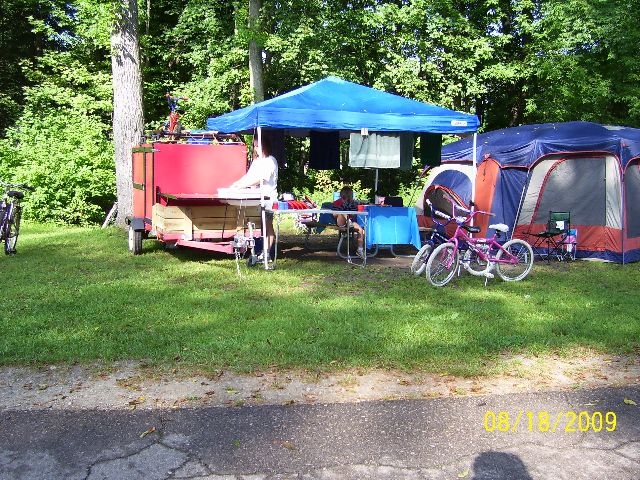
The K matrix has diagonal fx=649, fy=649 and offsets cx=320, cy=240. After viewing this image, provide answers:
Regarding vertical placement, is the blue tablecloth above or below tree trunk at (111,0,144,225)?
below

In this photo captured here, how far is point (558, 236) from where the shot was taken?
1112 centimetres

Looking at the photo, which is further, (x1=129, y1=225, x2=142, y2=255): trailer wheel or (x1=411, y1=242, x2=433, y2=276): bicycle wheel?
(x1=129, y1=225, x2=142, y2=255): trailer wheel

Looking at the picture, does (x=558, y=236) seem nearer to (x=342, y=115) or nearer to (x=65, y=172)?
(x=342, y=115)

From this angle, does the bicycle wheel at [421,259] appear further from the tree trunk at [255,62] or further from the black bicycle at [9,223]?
the tree trunk at [255,62]

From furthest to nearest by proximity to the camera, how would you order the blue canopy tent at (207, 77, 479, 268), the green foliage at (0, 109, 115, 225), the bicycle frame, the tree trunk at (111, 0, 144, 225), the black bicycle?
the green foliage at (0, 109, 115, 225) → the tree trunk at (111, 0, 144, 225) → the black bicycle → the blue canopy tent at (207, 77, 479, 268) → the bicycle frame

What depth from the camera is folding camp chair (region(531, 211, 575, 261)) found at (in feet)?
35.4

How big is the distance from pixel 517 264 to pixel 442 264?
4.45ft

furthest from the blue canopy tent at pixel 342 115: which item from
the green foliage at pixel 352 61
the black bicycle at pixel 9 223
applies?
the green foliage at pixel 352 61

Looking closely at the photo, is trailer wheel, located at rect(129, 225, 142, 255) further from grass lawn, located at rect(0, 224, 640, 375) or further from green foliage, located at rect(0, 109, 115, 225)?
green foliage, located at rect(0, 109, 115, 225)

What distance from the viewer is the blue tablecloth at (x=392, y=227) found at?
10.0 metres

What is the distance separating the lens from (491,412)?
4070 mm

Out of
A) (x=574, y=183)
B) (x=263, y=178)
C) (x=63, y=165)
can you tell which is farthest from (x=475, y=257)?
(x=63, y=165)

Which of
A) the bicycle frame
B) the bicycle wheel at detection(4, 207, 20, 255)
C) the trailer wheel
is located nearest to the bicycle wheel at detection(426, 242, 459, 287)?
the bicycle frame

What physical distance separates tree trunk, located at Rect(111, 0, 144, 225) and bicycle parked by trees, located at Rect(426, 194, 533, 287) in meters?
7.40
